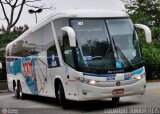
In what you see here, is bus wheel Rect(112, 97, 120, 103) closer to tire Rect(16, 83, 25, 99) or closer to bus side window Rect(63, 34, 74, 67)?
bus side window Rect(63, 34, 74, 67)

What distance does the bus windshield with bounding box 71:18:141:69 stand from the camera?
14.6 m

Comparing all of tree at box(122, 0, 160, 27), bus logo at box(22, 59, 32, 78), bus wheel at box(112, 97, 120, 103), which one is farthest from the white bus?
tree at box(122, 0, 160, 27)

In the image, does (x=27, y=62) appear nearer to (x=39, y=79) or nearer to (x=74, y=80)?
(x=39, y=79)

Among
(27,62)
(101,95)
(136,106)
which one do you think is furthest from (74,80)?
(27,62)

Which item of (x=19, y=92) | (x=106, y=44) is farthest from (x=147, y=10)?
(x=106, y=44)

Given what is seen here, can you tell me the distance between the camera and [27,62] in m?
21.7

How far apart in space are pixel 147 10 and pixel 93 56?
2245 inches

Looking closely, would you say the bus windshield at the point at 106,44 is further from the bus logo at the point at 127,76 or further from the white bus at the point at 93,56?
the bus logo at the point at 127,76

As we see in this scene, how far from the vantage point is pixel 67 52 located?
15.2 meters

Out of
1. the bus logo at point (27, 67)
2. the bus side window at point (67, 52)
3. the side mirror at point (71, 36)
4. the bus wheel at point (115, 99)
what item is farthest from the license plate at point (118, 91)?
the bus logo at point (27, 67)

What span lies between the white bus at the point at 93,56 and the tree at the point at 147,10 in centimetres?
5216

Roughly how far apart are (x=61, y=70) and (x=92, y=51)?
162 centimetres

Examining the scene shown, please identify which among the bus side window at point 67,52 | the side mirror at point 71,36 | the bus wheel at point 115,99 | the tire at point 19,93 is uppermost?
the side mirror at point 71,36

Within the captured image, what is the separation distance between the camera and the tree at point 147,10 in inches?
2699
